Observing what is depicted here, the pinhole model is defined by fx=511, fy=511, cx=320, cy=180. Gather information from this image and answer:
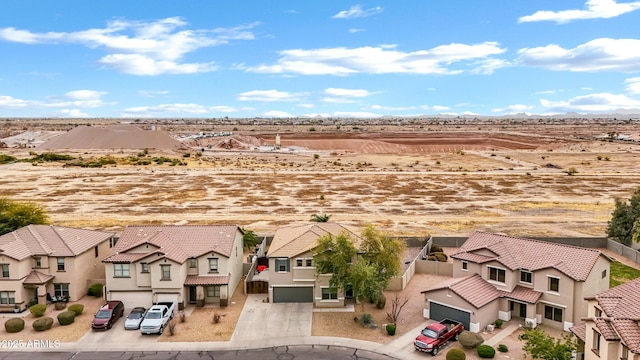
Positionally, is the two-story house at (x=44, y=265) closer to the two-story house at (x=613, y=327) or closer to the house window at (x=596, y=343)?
the two-story house at (x=613, y=327)

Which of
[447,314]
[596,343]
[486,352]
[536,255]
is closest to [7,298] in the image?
Result: [447,314]

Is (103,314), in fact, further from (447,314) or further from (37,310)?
(447,314)

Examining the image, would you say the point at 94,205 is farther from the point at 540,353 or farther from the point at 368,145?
the point at 368,145

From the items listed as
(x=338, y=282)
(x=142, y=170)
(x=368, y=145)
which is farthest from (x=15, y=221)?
(x=368, y=145)

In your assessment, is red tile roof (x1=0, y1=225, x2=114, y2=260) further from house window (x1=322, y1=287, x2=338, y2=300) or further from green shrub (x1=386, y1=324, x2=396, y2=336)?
green shrub (x1=386, y1=324, x2=396, y2=336)

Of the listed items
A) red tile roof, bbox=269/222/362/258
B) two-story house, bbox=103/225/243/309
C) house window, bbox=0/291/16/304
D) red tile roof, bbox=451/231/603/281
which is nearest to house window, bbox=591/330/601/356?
red tile roof, bbox=451/231/603/281

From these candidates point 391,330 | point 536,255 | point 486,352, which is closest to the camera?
point 486,352
